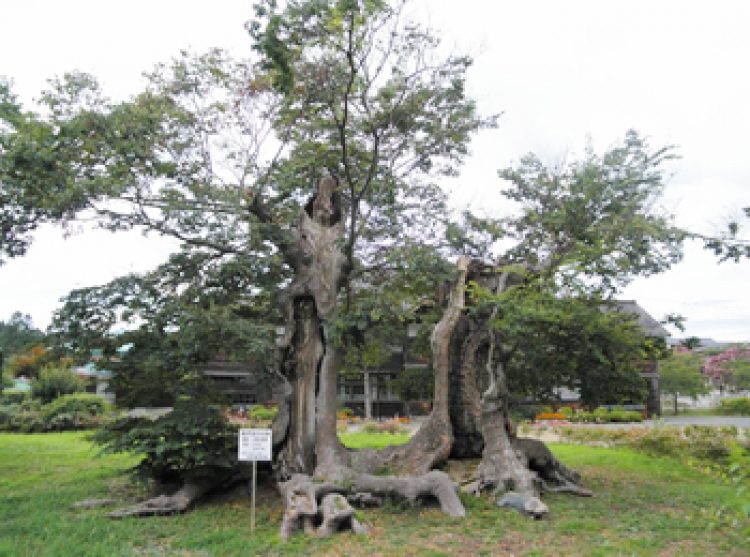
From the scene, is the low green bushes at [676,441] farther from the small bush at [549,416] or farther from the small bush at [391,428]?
the small bush at [391,428]

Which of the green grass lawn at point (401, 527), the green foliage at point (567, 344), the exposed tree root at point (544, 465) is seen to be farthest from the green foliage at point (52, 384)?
the green foliage at point (567, 344)

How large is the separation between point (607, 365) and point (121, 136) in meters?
9.51

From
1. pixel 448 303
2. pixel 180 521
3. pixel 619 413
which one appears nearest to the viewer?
pixel 180 521

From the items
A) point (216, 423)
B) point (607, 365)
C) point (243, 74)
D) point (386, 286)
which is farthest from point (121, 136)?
point (607, 365)

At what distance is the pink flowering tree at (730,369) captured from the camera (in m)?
24.7

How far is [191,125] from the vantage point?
419 inches

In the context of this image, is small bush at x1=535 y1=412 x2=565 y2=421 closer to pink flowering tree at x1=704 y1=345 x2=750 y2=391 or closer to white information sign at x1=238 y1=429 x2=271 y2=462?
pink flowering tree at x1=704 y1=345 x2=750 y2=391

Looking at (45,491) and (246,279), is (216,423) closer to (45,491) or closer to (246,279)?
(246,279)

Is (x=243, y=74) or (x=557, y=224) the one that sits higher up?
(x=243, y=74)

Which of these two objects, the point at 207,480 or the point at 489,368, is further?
the point at 489,368

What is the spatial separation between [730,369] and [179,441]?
90.9ft

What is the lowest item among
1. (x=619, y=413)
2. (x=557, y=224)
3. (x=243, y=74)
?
(x=619, y=413)

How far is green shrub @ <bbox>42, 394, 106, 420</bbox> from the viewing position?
70.5ft

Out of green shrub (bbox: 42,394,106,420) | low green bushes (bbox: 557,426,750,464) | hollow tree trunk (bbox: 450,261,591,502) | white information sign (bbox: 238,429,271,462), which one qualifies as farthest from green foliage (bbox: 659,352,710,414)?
green shrub (bbox: 42,394,106,420)
